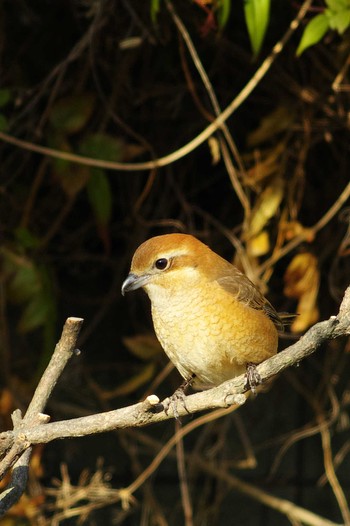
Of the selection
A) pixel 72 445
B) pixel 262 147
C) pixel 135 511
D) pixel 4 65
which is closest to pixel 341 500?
pixel 135 511

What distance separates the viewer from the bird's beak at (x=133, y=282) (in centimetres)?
273

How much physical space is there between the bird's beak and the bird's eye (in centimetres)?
5

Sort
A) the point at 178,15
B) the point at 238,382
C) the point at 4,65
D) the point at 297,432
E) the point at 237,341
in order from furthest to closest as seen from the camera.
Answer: the point at 297,432, the point at 4,65, the point at 178,15, the point at 237,341, the point at 238,382

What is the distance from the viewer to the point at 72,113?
394 centimetres

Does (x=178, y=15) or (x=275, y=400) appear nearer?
(x=178, y=15)

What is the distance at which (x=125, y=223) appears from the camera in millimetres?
4387

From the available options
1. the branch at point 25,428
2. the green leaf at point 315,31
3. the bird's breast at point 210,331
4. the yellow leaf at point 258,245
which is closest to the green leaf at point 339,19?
the green leaf at point 315,31

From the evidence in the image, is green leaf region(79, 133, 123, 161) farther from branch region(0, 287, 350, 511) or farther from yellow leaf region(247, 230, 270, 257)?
branch region(0, 287, 350, 511)

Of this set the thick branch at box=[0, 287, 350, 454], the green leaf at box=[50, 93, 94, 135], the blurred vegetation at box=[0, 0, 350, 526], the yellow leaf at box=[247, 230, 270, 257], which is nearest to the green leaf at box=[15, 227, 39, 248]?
the blurred vegetation at box=[0, 0, 350, 526]

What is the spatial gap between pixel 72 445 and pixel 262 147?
5.78 feet

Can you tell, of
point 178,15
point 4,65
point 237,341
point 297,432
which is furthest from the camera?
point 297,432

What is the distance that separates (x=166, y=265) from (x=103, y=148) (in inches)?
50.4

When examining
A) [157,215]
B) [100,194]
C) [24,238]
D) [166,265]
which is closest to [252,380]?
[166,265]

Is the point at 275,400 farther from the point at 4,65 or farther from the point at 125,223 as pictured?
the point at 4,65
